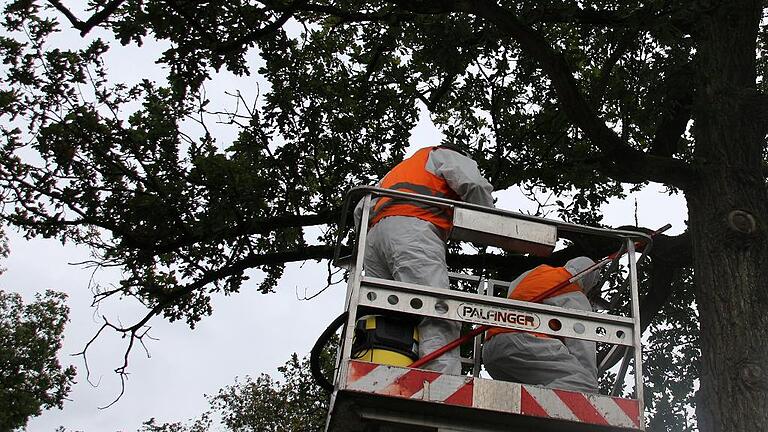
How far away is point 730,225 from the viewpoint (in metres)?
6.00

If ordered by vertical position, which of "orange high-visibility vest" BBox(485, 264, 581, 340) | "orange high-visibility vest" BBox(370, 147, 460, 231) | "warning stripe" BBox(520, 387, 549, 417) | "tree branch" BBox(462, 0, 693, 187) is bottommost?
"warning stripe" BBox(520, 387, 549, 417)

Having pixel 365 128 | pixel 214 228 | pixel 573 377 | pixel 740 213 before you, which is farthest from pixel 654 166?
pixel 214 228

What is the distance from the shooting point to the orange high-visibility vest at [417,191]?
4.55 m

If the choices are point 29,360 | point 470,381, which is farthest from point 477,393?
point 29,360

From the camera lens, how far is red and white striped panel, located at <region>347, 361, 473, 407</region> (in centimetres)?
364

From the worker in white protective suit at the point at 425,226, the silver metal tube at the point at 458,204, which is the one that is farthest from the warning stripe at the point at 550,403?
the silver metal tube at the point at 458,204

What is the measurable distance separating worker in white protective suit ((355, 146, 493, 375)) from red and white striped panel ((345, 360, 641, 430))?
0.28 m

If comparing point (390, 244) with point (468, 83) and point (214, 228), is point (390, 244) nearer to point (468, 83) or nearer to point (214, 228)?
point (214, 228)

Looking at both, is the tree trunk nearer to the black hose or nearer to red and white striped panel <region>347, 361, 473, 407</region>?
red and white striped panel <region>347, 361, 473, 407</region>

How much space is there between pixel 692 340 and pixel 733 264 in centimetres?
530

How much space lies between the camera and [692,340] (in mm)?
10711

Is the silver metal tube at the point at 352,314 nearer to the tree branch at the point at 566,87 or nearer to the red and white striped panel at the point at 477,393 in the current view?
the red and white striped panel at the point at 477,393

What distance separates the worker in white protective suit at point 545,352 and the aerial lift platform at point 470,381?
42cm

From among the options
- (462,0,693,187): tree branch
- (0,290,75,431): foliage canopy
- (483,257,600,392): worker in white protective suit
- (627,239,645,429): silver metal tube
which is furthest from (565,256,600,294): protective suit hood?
(0,290,75,431): foliage canopy
